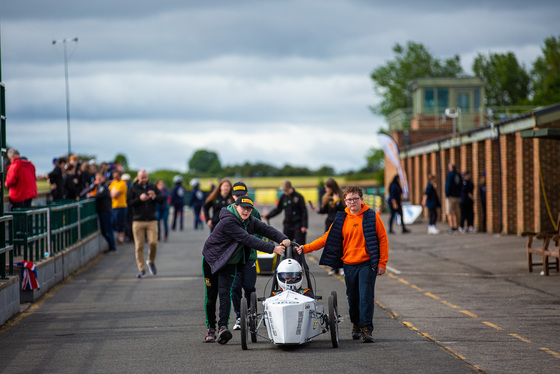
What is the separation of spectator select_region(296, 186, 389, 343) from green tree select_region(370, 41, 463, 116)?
264ft

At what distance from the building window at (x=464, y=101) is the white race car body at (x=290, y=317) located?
5210cm

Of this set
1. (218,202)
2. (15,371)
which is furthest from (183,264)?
(15,371)

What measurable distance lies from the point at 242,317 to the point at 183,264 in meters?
10.8

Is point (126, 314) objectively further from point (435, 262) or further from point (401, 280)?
point (435, 262)

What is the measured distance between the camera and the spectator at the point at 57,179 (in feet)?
68.8

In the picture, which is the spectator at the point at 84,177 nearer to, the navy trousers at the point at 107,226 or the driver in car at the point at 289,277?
the navy trousers at the point at 107,226

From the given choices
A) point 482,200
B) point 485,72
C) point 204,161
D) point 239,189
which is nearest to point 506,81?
point 485,72

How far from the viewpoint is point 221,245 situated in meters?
9.75

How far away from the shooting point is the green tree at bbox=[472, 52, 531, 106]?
93125mm

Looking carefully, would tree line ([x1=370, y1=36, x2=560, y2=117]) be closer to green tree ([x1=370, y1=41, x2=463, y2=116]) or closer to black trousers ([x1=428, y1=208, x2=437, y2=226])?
green tree ([x1=370, y1=41, x2=463, y2=116])

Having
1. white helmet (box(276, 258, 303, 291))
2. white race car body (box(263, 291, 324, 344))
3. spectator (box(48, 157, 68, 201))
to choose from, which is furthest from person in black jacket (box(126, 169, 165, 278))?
white race car body (box(263, 291, 324, 344))

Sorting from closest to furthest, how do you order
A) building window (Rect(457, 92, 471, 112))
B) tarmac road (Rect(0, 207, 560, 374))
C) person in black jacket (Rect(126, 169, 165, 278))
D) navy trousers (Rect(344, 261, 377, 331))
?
tarmac road (Rect(0, 207, 560, 374)) → navy trousers (Rect(344, 261, 377, 331)) → person in black jacket (Rect(126, 169, 165, 278)) → building window (Rect(457, 92, 471, 112))

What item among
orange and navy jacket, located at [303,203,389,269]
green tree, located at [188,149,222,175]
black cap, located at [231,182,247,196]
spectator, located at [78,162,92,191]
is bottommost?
orange and navy jacket, located at [303,203,389,269]

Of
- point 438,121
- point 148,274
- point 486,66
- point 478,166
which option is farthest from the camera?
point 486,66
